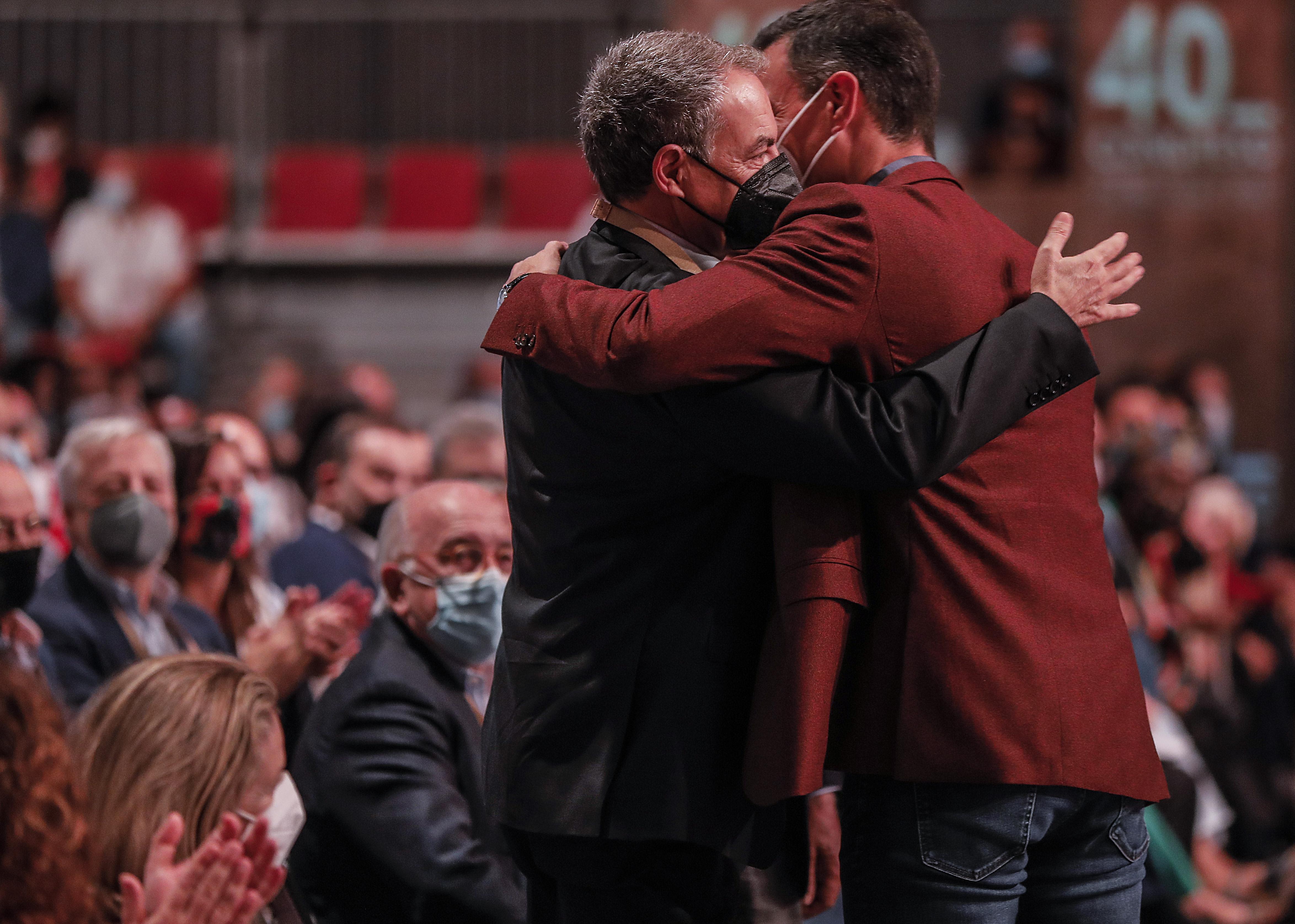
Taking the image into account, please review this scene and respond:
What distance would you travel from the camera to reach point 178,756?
6.92 feet

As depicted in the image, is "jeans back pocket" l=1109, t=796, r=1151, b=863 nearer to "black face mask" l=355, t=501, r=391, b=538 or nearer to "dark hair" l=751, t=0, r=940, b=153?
"dark hair" l=751, t=0, r=940, b=153

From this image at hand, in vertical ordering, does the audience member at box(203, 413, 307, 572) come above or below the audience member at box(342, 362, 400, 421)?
above

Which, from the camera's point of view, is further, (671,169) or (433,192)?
(433,192)

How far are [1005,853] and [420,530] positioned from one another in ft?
4.65

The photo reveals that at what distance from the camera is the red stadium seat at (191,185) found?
33.5 ft

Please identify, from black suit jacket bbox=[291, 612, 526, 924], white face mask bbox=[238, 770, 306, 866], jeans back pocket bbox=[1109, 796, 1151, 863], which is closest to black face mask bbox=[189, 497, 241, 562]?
black suit jacket bbox=[291, 612, 526, 924]

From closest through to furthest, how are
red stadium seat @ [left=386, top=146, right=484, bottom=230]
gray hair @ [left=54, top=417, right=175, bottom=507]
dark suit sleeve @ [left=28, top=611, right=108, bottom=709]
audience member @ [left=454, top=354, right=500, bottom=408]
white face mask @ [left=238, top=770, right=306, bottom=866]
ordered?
white face mask @ [left=238, top=770, right=306, bottom=866] < dark suit sleeve @ [left=28, top=611, right=108, bottom=709] < gray hair @ [left=54, top=417, right=175, bottom=507] < audience member @ [left=454, top=354, right=500, bottom=408] < red stadium seat @ [left=386, top=146, right=484, bottom=230]

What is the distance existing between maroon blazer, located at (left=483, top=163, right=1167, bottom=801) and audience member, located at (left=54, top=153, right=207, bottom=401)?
287 inches

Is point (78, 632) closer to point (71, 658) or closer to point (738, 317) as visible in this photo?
point (71, 658)

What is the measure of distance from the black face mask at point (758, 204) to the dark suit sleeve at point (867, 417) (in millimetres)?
244

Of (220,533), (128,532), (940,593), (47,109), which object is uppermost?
(47,109)

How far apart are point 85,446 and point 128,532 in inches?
11.2

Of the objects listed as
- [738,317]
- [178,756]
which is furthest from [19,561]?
[738,317]

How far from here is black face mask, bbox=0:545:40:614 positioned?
283 centimetres
